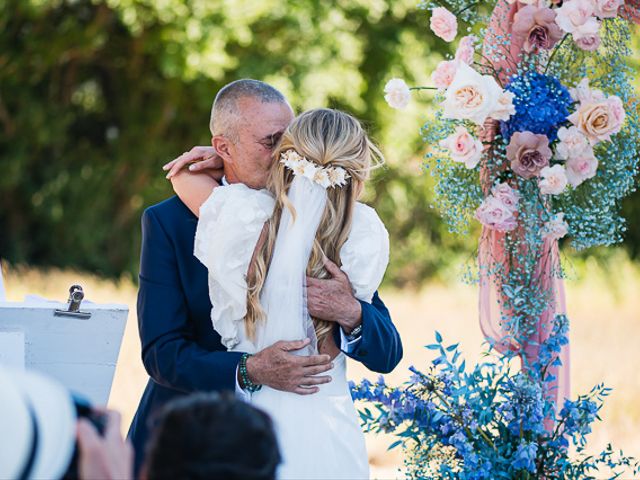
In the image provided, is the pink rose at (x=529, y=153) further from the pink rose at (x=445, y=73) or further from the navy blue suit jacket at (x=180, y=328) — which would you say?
the navy blue suit jacket at (x=180, y=328)

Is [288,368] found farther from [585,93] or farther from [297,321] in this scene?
[585,93]

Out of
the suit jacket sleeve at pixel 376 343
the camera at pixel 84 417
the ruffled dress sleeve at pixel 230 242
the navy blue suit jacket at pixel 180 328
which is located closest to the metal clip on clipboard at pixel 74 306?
the navy blue suit jacket at pixel 180 328

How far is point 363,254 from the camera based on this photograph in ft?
8.98

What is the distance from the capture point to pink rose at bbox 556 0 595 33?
10.7ft

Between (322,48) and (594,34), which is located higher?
(322,48)

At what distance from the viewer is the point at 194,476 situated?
4.96 ft

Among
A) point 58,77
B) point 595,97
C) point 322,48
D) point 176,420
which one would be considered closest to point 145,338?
point 176,420

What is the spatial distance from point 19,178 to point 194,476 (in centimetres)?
1262

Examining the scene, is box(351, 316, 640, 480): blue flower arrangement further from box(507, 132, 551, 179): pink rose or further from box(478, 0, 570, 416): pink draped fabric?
box(507, 132, 551, 179): pink rose

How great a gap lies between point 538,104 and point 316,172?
0.98 metres

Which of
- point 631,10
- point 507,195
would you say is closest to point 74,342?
point 507,195

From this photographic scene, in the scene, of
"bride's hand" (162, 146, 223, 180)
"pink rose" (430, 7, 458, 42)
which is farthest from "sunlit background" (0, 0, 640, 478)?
"bride's hand" (162, 146, 223, 180)

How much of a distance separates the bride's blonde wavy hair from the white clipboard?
→ 399 mm

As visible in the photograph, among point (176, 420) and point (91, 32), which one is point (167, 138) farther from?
point (176, 420)
